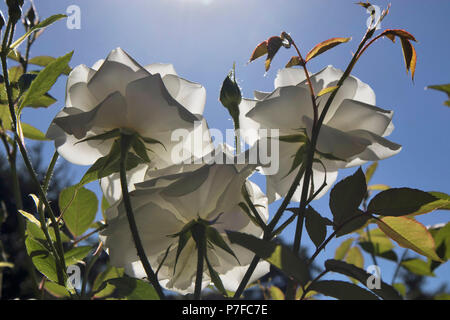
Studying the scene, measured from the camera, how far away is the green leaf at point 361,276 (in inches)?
11.7

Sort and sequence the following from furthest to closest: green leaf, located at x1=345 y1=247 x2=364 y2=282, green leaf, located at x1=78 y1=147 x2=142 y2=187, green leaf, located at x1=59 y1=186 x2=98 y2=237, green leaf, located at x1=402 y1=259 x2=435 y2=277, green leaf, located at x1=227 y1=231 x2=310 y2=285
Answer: green leaf, located at x1=345 y1=247 x2=364 y2=282 → green leaf, located at x1=402 y1=259 x2=435 y2=277 → green leaf, located at x1=59 y1=186 x2=98 y2=237 → green leaf, located at x1=78 y1=147 x2=142 y2=187 → green leaf, located at x1=227 y1=231 x2=310 y2=285

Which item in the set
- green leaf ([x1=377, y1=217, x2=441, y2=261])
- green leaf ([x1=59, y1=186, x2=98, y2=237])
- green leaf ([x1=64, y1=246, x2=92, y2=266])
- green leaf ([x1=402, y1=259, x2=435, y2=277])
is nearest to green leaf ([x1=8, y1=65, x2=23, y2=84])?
green leaf ([x1=59, y1=186, x2=98, y2=237])

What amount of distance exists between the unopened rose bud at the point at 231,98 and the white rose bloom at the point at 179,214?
0.08 meters

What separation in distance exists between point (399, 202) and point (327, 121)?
11 centimetres

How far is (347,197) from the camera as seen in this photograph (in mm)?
390

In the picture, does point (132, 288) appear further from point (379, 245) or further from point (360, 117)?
point (379, 245)

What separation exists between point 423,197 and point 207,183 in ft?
0.66

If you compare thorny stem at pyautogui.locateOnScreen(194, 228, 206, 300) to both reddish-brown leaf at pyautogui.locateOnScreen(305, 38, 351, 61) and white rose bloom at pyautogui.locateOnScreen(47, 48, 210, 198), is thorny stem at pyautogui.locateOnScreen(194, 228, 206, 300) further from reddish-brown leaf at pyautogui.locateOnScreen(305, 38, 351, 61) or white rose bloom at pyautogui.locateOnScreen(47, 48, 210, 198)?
reddish-brown leaf at pyautogui.locateOnScreen(305, 38, 351, 61)

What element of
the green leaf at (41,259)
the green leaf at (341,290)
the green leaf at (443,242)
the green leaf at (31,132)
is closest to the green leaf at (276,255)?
the green leaf at (341,290)

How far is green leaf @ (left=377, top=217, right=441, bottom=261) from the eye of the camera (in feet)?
1.23

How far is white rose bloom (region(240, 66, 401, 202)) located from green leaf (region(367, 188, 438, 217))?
40 mm

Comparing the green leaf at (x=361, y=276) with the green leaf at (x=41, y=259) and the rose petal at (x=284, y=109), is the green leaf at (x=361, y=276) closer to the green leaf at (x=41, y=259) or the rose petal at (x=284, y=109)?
the rose petal at (x=284, y=109)
